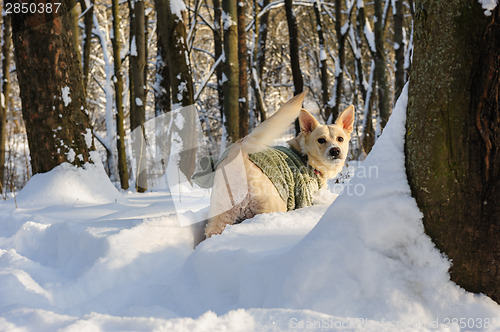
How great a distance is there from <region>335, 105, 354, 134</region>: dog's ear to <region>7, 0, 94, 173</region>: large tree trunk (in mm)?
2988

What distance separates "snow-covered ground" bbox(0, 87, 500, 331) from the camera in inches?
55.4

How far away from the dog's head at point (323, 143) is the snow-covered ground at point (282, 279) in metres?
1.13

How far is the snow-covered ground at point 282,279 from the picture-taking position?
4.62 ft

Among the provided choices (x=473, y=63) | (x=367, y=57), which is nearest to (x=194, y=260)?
(x=473, y=63)

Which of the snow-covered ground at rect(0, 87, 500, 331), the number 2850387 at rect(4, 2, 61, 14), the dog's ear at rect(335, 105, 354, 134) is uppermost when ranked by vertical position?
the number 2850387 at rect(4, 2, 61, 14)

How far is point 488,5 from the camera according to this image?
1.34 m

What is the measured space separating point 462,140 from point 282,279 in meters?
0.91

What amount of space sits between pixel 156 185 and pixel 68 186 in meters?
5.11

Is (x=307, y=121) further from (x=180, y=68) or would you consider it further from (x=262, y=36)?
(x=262, y=36)

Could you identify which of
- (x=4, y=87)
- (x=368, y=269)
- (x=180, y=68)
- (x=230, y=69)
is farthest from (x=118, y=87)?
(x=368, y=269)

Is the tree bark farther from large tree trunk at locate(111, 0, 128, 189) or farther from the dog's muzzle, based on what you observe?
the dog's muzzle

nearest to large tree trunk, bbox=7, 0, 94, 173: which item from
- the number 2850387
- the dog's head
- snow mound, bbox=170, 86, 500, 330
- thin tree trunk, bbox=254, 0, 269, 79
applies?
the number 2850387

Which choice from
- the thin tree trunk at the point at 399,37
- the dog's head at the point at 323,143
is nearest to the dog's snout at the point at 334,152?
the dog's head at the point at 323,143

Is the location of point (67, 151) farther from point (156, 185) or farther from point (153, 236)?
point (156, 185)
